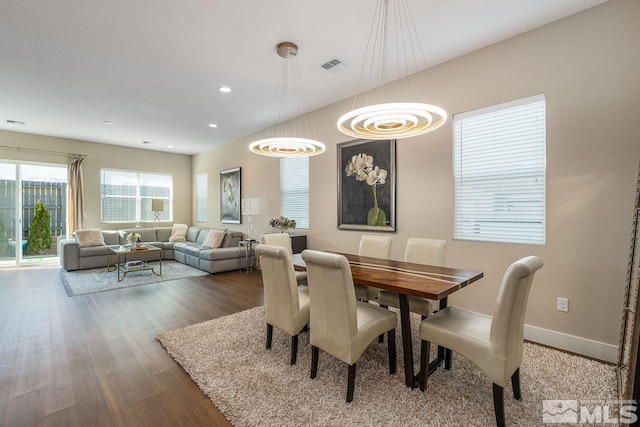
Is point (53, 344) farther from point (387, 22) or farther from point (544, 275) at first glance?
point (544, 275)

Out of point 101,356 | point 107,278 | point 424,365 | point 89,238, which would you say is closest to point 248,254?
point 107,278

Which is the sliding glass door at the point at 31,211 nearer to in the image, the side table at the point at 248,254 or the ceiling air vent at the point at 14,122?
the ceiling air vent at the point at 14,122

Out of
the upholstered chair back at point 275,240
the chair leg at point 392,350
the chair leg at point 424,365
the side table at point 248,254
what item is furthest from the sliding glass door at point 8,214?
the chair leg at point 424,365

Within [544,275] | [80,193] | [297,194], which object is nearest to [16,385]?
[297,194]

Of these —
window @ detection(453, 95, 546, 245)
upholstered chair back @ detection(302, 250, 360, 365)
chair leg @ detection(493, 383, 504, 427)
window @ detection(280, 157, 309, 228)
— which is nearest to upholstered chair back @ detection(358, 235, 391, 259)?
window @ detection(453, 95, 546, 245)

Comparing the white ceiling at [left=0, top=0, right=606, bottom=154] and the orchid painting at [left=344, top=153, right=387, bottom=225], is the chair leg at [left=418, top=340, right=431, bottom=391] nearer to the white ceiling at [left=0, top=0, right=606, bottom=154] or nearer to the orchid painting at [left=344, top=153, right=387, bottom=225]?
the orchid painting at [left=344, top=153, right=387, bottom=225]

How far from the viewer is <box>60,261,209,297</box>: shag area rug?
450 centimetres

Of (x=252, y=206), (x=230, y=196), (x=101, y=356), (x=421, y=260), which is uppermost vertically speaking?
(x=230, y=196)

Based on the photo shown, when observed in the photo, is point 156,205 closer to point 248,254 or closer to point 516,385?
point 248,254

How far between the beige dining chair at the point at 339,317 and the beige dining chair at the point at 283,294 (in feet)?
0.76

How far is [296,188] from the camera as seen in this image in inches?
208

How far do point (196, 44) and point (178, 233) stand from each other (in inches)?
228

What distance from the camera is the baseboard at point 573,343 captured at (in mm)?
2363

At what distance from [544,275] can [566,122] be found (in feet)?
4.60
